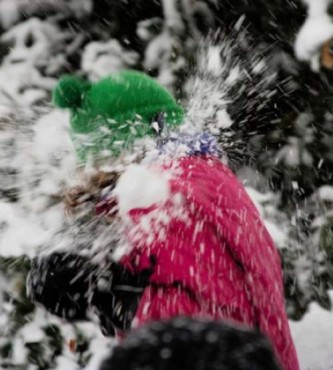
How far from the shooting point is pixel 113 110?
154 cm

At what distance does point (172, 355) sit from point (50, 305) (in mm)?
808

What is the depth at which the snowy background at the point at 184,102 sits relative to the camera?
2.59 metres

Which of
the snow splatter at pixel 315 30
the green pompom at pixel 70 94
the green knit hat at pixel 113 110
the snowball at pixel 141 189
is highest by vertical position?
the snow splatter at pixel 315 30

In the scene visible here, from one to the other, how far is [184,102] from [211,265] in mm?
1774

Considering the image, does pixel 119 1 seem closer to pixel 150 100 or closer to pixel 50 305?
pixel 150 100

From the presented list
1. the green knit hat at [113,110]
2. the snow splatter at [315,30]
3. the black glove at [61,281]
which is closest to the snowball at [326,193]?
the snow splatter at [315,30]

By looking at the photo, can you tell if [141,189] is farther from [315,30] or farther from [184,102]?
[184,102]

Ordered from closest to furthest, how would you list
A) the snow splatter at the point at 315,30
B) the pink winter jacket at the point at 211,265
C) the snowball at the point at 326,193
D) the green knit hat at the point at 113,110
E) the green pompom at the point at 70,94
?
the pink winter jacket at the point at 211,265, the green knit hat at the point at 113,110, the green pompom at the point at 70,94, the snow splatter at the point at 315,30, the snowball at the point at 326,193

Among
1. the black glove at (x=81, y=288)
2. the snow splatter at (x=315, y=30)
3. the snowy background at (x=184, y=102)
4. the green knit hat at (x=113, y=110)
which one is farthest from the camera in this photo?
the snowy background at (x=184, y=102)

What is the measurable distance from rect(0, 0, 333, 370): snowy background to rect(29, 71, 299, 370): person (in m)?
1.11

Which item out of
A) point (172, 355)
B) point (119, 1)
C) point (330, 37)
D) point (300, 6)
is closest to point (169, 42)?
point (119, 1)

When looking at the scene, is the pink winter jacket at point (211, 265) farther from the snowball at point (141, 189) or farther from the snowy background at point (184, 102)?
the snowy background at point (184, 102)

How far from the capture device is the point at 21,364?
2.63 meters

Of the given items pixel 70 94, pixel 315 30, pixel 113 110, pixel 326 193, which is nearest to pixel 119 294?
pixel 113 110
